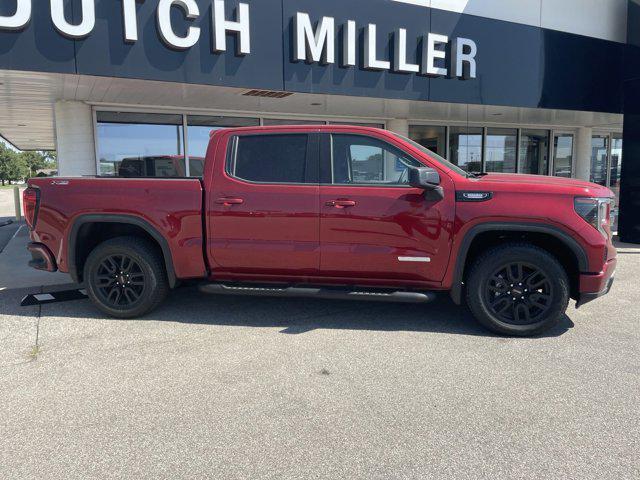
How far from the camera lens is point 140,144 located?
10.0 m

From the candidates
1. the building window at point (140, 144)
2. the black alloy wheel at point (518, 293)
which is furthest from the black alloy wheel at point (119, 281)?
the building window at point (140, 144)

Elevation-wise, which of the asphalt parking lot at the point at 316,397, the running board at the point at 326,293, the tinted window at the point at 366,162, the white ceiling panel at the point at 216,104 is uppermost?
A: the white ceiling panel at the point at 216,104

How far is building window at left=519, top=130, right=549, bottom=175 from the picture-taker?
47.5ft

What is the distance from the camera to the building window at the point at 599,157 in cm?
1628

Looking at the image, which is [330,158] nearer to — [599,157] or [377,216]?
[377,216]

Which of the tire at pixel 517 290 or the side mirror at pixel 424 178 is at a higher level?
the side mirror at pixel 424 178

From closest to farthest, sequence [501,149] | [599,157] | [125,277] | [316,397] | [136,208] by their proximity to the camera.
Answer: [316,397] < [136,208] < [125,277] < [501,149] < [599,157]

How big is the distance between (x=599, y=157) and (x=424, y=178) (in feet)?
49.4

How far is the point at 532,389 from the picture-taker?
3.56m

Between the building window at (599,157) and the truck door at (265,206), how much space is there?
574 inches

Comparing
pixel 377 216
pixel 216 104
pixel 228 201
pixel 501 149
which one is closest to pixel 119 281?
pixel 228 201

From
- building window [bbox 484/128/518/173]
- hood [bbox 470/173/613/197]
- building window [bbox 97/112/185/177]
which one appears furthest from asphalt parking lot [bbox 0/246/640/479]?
building window [bbox 484/128/518/173]

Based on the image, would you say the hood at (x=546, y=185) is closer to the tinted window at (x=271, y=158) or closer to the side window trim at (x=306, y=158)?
the side window trim at (x=306, y=158)

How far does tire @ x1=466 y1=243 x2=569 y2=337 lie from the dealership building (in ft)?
16.3
